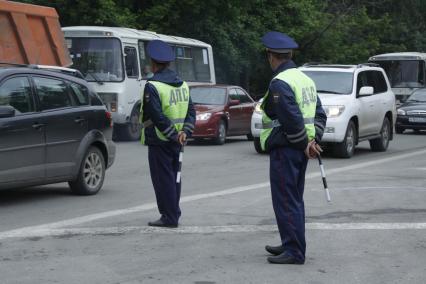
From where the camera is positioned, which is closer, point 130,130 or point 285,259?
point 285,259

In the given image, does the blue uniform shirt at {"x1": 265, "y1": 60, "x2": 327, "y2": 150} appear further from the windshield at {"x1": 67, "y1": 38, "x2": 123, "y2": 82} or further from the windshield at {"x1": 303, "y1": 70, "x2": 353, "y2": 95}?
the windshield at {"x1": 67, "y1": 38, "x2": 123, "y2": 82}

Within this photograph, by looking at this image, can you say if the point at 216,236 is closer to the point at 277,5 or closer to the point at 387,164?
A: the point at 387,164

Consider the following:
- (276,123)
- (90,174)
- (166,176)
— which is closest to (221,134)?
(90,174)

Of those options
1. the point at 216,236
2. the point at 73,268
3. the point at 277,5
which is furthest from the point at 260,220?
the point at 277,5

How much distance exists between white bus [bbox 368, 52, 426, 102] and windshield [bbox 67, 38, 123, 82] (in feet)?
52.7

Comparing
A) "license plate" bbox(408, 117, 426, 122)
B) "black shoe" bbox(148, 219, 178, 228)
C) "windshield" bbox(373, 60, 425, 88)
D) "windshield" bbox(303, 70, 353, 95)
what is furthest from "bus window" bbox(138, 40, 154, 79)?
"black shoe" bbox(148, 219, 178, 228)

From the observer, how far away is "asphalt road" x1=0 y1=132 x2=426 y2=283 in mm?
7062

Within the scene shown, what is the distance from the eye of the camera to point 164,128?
8922mm

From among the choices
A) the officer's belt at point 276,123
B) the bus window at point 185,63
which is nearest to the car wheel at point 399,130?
the bus window at point 185,63

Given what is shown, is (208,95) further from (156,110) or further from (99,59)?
(156,110)

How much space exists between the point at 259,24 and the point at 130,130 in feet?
44.3

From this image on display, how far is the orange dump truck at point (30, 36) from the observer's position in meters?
18.1

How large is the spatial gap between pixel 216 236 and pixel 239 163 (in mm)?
8485

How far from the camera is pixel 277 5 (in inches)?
1479
